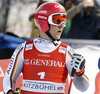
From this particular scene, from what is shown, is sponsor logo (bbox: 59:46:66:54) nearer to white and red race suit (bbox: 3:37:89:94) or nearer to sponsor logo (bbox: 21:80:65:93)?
white and red race suit (bbox: 3:37:89:94)

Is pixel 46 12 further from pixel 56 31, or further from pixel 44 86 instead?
pixel 44 86

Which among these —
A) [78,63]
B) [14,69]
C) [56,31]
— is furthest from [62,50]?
[14,69]

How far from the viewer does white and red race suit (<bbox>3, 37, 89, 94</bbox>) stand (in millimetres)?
2572

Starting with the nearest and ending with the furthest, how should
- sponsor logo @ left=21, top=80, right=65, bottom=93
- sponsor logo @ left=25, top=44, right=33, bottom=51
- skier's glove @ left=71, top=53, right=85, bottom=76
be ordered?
skier's glove @ left=71, top=53, right=85, bottom=76, sponsor logo @ left=21, top=80, right=65, bottom=93, sponsor logo @ left=25, top=44, right=33, bottom=51

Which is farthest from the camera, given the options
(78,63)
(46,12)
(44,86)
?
(46,12)

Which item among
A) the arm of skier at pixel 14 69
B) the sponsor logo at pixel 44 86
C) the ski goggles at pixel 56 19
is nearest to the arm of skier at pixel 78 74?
the sponsor logo at pixel 44 86

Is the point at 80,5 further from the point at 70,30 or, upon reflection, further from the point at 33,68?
the point at 33,68

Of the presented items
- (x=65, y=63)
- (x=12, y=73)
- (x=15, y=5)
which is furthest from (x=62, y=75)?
(x=15, y=5)

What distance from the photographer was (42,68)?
2.60 m

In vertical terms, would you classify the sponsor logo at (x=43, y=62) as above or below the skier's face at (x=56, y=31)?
below

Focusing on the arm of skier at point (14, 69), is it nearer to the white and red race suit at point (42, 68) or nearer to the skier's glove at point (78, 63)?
the white and red race suit at point (42, 68)

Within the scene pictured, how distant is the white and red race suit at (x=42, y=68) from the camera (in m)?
2.57

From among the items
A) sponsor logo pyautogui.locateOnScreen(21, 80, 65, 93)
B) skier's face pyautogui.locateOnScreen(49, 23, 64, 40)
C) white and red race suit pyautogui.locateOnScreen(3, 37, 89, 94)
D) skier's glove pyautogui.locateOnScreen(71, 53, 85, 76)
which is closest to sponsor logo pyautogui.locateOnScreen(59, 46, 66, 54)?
white and red race suit pyautogui.locateOnScreen(3, 37, 89, 94)

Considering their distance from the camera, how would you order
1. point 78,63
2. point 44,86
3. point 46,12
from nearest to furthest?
point 78,63
point 44,86
point 46,12
